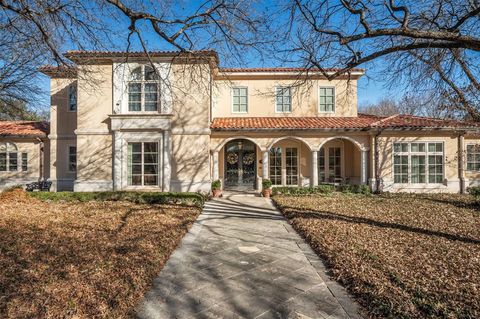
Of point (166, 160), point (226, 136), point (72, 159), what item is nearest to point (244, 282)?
point (166, 160)

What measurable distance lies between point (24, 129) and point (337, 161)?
19813 millimetres

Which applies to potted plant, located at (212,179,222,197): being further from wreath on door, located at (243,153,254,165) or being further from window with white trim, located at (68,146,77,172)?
window with white trim, located at (68,146,77,172)

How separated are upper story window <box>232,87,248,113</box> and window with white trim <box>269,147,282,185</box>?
124 inches

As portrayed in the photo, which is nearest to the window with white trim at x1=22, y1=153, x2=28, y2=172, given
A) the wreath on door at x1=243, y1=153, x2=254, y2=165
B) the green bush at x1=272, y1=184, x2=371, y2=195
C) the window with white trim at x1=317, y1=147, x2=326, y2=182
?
the wreath on door at x1=243, y1=153, x2=254, y2=165

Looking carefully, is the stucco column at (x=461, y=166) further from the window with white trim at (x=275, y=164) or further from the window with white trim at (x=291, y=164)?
the window with white trim at (x=275, y=164)

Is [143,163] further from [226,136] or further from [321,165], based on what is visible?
[321,165]

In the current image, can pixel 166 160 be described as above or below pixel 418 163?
above

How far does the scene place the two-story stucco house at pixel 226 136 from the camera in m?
13.5

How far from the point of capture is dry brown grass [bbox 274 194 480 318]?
3537mm

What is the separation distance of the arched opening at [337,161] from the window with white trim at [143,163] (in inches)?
384

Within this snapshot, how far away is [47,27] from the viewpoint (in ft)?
22.4

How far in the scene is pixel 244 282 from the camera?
13.8 feet

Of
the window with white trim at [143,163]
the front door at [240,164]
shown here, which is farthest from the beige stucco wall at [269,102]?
the window with white trim at [143,163]

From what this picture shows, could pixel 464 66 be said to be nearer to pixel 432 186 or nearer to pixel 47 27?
pixel 432 186
